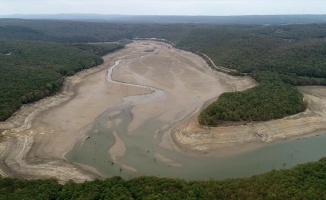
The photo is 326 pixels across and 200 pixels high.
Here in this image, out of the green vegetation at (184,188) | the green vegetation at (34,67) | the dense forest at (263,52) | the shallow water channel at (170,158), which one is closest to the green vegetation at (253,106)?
the dense forest at (263,52)

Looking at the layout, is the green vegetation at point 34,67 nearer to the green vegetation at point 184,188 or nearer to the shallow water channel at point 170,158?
the shallow water channel at point 170,158

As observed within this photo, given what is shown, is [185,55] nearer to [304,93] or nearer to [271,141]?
[304,93]

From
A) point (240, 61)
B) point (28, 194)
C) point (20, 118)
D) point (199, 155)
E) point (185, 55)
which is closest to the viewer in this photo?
point (28, 194)

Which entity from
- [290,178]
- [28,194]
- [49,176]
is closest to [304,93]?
[290,178]

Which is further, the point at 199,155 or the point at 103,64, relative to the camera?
the point at 103,64

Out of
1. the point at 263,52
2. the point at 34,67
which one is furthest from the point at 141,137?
the point at 263,52

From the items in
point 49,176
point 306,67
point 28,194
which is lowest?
point 49,176

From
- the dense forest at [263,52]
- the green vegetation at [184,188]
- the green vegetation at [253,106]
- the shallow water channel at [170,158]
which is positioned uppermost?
the dense forest at [263,52]
